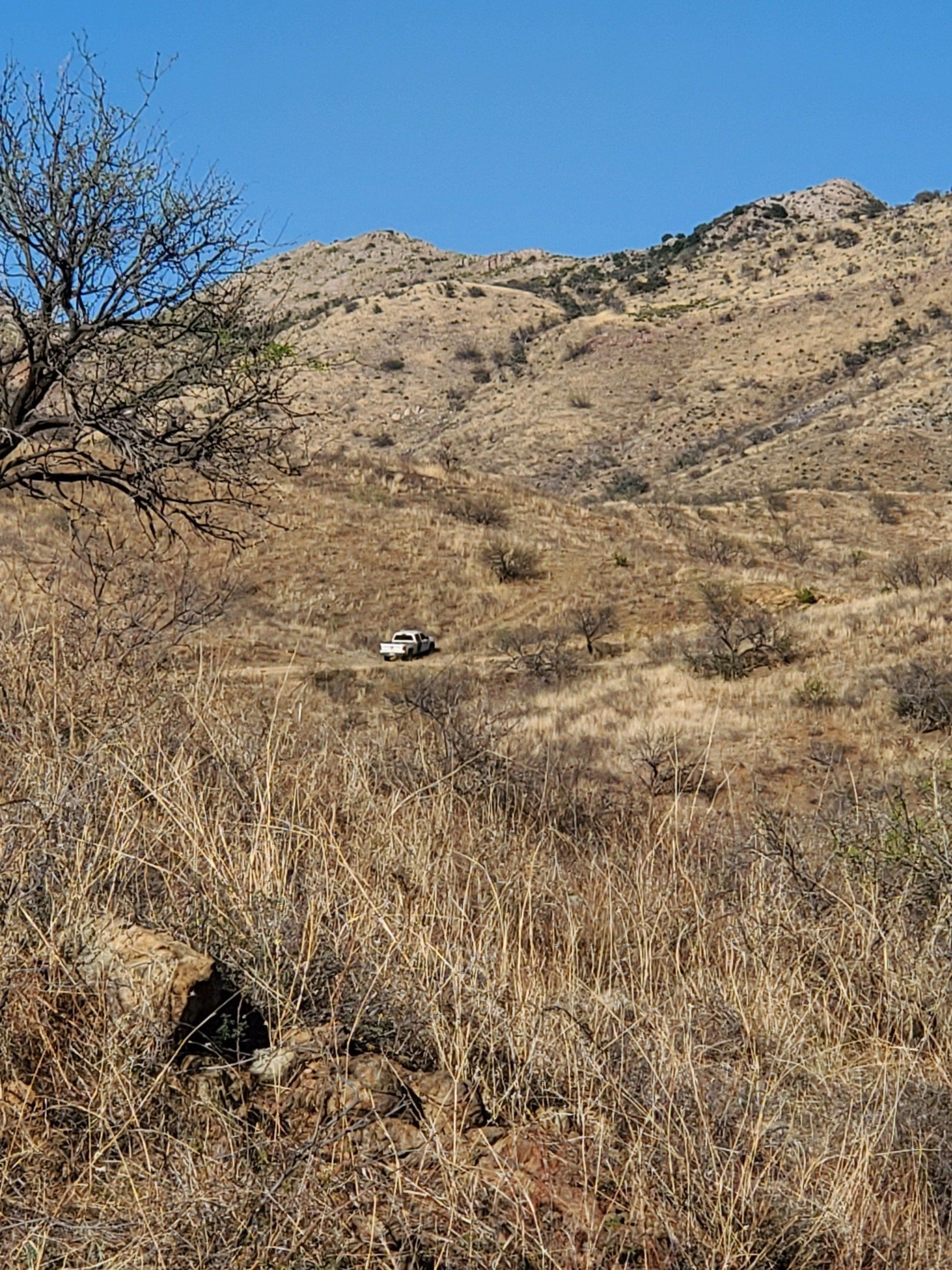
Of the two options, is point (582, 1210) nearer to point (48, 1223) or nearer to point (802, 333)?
point (48, 1223)

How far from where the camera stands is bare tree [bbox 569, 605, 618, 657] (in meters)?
26.9

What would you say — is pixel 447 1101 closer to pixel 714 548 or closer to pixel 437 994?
pixel 437 994

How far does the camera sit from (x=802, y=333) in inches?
2687

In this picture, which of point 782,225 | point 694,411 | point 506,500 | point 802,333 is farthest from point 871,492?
point 782,225

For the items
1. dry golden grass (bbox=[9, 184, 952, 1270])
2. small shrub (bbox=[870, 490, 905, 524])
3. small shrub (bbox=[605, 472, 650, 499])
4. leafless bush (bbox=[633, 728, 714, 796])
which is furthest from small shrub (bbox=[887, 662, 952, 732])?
Result: small shrub (bbox=[605, 472, 650, 499])

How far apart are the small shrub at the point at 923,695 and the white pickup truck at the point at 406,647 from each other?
10747 millimetres

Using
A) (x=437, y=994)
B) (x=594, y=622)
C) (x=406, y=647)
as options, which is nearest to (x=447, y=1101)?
(x=437, y=994)

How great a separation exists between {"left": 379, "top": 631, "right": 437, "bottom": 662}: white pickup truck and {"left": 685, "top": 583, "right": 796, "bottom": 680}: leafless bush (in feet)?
20.6

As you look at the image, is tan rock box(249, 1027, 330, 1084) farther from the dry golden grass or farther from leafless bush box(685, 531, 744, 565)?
leafless bush box(685, 531, 744, 565)

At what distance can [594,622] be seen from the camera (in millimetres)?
27188

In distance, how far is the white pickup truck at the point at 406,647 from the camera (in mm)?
25531

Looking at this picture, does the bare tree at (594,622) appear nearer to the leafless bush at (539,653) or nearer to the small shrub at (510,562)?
the leafless bush at (539,653)

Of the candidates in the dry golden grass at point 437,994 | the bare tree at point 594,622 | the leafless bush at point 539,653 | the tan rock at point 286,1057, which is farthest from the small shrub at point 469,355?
the tan rock at point 286,1057

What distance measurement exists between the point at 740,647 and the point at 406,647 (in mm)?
7406
